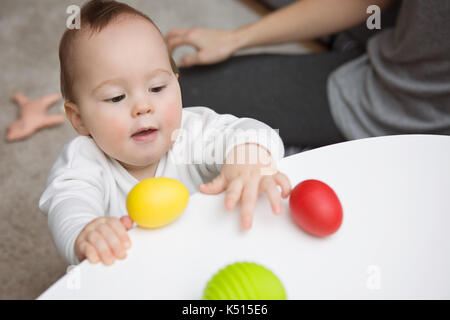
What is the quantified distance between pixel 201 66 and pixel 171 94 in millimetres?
316

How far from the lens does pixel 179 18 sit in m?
0.96

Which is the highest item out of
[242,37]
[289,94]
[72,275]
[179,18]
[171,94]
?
[179,18]

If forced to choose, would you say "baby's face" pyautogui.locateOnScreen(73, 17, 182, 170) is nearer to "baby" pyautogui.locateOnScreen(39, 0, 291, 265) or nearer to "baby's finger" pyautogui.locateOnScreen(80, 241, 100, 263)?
"baby" pyautogui.locateOnScreen(39, 0, 291, 265)

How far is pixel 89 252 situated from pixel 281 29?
21.5 inches

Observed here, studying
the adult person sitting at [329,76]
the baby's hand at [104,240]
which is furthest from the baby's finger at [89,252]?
the adult person sitting at [329,76]

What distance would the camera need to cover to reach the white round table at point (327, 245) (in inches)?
11.7

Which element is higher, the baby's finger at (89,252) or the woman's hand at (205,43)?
the woman's hand at (205,43)

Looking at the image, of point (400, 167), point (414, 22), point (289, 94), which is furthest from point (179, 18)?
point (400, 167)

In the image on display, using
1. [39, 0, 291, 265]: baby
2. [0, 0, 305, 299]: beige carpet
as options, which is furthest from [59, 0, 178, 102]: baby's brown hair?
[0, 0, 305, 299]: beige carpet

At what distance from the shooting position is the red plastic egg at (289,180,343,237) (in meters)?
0.31

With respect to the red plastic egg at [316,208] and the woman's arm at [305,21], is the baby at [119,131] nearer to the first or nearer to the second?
the red plastic egg at [316,208]

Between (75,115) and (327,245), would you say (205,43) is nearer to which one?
(75,115)

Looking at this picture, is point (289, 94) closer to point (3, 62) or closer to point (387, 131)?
point (387, 131)

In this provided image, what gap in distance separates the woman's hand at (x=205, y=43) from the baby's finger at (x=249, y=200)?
0.39 m
